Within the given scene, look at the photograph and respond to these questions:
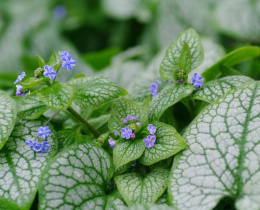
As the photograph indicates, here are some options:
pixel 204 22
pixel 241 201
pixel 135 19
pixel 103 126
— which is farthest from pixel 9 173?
pixel 135 19

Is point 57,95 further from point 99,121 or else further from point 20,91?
point 99,121

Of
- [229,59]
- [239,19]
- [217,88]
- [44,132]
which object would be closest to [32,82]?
[44,132]

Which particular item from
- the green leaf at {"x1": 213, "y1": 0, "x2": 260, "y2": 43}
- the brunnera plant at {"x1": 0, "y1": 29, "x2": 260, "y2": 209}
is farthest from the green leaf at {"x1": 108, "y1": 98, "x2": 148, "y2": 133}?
the green leaf at {"x1": 213, "y1": 0, "x2": 260, "y2": 43}

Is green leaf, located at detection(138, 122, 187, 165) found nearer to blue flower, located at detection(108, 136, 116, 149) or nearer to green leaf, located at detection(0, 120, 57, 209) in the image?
blue flower, located at detection(108, 136, 116, 149)

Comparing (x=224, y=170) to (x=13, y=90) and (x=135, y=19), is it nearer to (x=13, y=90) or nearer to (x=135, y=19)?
(x=13, y=90)

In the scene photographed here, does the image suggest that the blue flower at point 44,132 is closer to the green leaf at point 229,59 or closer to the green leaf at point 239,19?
the green leaf at point 229,59

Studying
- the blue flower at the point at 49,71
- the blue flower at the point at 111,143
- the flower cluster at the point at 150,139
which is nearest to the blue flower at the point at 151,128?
the flower cluster at the point at 150,139
